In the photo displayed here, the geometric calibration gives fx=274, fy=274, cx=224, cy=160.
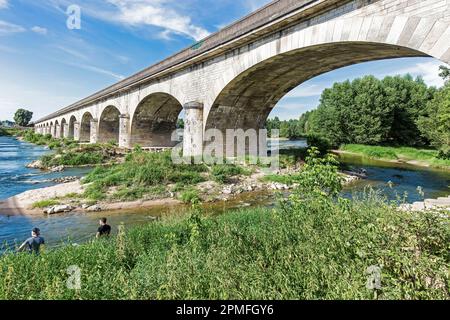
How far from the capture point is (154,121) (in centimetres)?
2542

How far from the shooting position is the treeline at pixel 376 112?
104ft

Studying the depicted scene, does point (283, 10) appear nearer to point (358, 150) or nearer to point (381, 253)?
point (381, 253)

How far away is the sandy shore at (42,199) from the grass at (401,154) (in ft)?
75.8

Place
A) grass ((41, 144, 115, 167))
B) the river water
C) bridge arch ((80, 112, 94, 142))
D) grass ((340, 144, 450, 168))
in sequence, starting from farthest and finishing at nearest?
bridge arch ((80, 112, 94, 142))
grass ((340, 144, 450, 168))
grass ((41, 144, 115, 167))
the river water

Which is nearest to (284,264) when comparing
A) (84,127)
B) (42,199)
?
(42,199)

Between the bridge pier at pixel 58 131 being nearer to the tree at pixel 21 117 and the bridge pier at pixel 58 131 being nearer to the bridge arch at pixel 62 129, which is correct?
the bridge arch at pixel 62 129

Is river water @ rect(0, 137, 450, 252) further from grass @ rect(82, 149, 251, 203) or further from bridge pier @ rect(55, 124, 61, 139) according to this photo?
bridge pier @ rect(55, 124, 61, 139)

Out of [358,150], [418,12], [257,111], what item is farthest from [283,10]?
[358,150]

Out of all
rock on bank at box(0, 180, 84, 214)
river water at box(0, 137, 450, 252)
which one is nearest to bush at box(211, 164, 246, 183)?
river water at box(0, 137, 450, 252)

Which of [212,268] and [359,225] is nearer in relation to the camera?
[212,268]

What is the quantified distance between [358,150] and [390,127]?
4.53 meters

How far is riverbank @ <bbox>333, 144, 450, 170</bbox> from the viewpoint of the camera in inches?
903

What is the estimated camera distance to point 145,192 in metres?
11.3

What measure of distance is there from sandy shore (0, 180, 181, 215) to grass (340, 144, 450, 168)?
909 inches
